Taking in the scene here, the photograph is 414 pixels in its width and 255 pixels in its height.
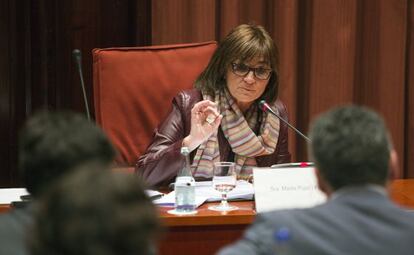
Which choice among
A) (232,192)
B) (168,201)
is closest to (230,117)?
(232,192)

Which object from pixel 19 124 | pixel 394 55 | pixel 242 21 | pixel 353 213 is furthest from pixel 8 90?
pixel 353 213

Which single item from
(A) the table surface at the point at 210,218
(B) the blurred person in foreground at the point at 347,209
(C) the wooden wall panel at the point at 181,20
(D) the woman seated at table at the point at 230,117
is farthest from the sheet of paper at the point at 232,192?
(C) the wooden wall panel at the point at 181,20

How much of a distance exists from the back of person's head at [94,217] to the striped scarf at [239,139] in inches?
68.1

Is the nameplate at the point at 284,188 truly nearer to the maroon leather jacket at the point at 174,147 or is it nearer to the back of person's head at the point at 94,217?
the maroon leather jacket at the point at 174,147

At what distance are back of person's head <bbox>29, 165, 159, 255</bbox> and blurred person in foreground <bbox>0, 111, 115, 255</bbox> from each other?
0.30m

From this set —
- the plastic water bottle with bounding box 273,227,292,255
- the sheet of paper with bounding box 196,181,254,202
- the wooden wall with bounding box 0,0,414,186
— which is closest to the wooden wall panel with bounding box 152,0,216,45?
the wooden wall with bounding box 0,0,414,186

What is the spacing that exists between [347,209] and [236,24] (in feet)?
7.53

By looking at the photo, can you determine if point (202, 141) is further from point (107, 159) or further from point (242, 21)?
point (107, 159)

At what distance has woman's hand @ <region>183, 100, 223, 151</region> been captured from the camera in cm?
257

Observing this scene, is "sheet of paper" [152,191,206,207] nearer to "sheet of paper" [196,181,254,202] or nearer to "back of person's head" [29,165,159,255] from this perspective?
"sheet of paper" [196,181,254,202]

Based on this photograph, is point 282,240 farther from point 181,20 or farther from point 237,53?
point 181,20

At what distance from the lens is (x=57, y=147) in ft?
4.05

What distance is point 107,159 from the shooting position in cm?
126

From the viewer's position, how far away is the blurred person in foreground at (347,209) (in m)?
1.24
